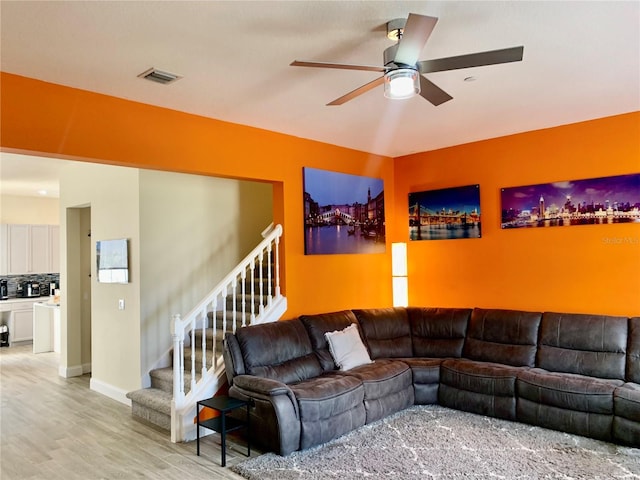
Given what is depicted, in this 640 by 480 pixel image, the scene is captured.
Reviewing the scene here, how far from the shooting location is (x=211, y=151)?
13.8 feet

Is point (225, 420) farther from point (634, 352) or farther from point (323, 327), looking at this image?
point (634, 352)

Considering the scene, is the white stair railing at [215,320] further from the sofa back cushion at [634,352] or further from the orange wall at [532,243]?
the sofa back cushion at [634,352]

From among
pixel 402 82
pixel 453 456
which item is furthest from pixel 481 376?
pixel 402 82

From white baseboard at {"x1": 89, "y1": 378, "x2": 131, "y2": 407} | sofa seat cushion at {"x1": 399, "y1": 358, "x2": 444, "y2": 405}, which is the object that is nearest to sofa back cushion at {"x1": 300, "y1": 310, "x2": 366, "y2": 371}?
sofa seat cushion at {"x1": 399, "y1": 358, "x2": 444, "y2": 405}

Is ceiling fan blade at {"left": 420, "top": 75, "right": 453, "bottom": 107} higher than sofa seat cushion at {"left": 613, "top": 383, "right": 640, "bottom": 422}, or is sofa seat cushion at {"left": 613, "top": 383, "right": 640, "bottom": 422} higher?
ceiling fan blade at {"left": 420, "top": 75, "right": 453, "bottom": 107}

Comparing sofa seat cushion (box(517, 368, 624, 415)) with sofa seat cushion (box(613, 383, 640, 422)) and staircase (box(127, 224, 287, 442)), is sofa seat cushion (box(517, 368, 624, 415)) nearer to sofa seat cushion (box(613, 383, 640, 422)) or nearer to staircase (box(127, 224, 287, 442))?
sofa seat cushion (box(613, 383, 640, 422))

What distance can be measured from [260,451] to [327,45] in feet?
10.1

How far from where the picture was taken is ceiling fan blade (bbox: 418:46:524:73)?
7.32 feet

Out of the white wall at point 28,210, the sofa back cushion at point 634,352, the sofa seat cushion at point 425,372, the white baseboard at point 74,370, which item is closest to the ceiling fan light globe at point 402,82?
the sofa seat cushion at point 425,372

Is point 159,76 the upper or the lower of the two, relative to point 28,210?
upper

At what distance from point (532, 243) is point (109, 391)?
514 cm

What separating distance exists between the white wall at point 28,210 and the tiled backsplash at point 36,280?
1114 millimetres

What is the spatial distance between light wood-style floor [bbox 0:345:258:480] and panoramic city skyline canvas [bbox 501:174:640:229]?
3692mm

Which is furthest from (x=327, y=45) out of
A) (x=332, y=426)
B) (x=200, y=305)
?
(x=332, y=426)
